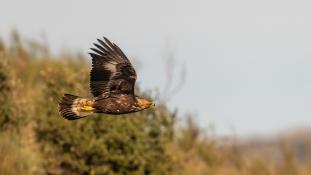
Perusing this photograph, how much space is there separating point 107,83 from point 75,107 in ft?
2.40

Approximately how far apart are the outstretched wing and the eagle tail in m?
0.29

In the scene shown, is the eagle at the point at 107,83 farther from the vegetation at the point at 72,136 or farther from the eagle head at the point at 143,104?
the vegetation at the point at 72,136

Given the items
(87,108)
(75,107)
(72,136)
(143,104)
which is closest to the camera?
(143,104)

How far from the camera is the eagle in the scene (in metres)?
18.3

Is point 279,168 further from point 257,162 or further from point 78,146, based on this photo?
point 78,146

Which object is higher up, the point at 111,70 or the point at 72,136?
the point at 111,70

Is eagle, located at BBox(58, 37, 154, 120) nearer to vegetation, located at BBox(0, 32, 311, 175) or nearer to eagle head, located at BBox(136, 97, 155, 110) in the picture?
eagle head, located at BBox(136, 97, 155, 110)

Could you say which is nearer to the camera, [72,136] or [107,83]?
[107,83]

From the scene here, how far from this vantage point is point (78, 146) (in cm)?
2498

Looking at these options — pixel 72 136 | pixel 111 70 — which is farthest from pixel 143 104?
pixel 72 136

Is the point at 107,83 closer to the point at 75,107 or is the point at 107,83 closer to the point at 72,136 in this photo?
the point at 75,107

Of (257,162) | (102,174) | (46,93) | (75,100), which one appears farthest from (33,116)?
(257,162)

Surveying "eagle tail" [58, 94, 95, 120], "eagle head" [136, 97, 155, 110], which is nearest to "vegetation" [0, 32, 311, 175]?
"eagle tail" [58, 94, 95, 120]

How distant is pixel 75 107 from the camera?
734 inches
